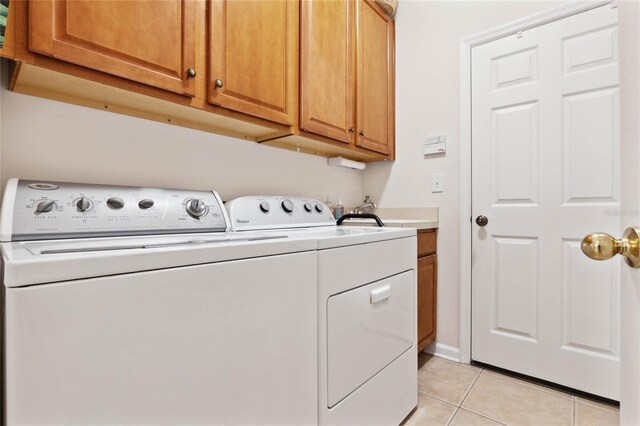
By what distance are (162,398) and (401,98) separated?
7.34ft

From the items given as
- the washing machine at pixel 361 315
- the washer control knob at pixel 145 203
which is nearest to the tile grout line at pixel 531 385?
the washing machine at pixel 361 315

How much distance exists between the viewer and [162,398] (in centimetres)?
62

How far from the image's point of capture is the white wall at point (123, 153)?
102 centimetres

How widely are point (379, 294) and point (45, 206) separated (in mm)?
1120

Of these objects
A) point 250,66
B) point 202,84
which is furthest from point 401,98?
point 202,84

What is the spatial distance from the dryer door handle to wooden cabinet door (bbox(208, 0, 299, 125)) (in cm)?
88

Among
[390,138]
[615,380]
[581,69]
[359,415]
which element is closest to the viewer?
[359,415]

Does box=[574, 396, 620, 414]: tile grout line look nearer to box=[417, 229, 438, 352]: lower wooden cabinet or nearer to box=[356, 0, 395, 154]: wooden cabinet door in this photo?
box=[417, 229, 438, 352]: lower wooden cabinet

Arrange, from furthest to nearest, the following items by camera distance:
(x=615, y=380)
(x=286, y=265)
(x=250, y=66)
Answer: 1. (x=615, y=380)
2. (x=250, y=66)
3. (x=286, y=265)

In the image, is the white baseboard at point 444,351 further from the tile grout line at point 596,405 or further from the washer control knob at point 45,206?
the washer control knob at point 45,206

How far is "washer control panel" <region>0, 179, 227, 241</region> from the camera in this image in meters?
0.87

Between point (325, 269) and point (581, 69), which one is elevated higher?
point (581, 69)

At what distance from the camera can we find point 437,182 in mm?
2096

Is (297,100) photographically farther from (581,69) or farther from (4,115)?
(581,69)
